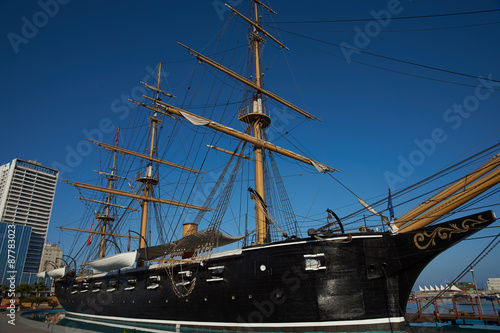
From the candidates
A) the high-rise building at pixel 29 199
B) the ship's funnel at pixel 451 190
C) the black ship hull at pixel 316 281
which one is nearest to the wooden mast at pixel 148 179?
the black ship hull at pixel 316 281

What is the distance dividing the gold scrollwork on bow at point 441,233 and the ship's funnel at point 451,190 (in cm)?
75

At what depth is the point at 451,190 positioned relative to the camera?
1036cm

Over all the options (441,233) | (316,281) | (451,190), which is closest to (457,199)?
(451,190)

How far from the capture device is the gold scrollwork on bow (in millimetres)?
9820

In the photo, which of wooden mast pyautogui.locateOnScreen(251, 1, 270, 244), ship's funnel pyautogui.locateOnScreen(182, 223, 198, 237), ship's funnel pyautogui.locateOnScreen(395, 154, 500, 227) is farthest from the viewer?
ship's funnel pyautogui.locateOnScreen(182, 223, 198, 237)

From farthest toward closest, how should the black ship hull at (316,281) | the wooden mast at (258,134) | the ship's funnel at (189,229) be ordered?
the ship's funnel at (189,229) < the wooden mast at (258,134) < the black ship hull at (316,281)

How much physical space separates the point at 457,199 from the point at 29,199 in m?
146

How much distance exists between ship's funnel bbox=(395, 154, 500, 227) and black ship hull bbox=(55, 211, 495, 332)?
2.13 feet

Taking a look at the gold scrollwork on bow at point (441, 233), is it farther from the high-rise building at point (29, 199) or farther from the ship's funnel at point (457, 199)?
the high-rise building at point (29, 199)

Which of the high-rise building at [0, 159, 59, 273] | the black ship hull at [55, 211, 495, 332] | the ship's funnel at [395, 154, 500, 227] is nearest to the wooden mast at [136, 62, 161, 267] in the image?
the black ship hull at [55, 211, 495, 332]

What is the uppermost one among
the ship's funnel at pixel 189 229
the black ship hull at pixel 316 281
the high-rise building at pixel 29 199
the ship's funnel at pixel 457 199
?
the high-rise building at pixel 29 199

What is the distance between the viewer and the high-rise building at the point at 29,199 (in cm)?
11162

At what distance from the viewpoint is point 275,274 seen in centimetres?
1205

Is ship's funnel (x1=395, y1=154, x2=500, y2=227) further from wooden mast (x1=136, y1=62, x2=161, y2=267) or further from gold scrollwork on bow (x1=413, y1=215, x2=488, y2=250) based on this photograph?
wooden mast (x1=136, y1=62, x2=161, y2=267)
